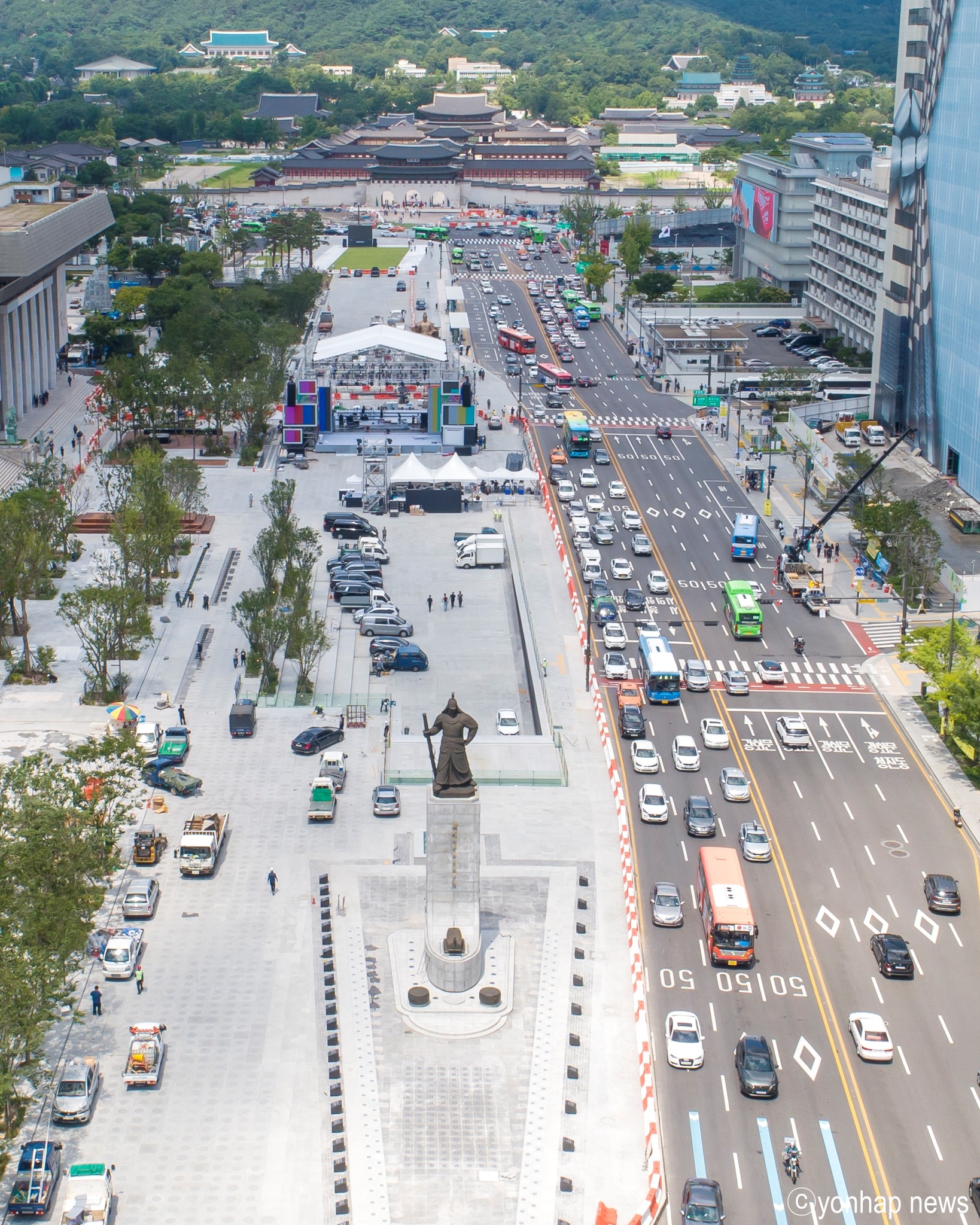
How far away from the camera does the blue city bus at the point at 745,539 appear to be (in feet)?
367

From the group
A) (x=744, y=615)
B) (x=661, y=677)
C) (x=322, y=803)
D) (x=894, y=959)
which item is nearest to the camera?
(x=894, y=959)

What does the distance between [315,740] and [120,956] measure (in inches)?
838

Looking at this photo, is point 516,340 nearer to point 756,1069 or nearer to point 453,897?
point 453,897

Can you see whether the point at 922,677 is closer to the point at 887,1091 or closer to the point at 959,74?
the point at 887,1091

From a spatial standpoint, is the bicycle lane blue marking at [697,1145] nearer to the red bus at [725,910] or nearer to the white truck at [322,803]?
the red bus at [725,910]

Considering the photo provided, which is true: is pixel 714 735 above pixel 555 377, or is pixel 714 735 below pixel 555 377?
below

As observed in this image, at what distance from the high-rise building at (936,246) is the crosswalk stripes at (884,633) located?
2290 centimetres

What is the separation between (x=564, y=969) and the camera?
60469 millimetres

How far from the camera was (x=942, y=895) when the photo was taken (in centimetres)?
6638

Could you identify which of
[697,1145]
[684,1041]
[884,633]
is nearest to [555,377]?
[884,633]

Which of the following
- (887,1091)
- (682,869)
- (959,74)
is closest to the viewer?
(887,1091)

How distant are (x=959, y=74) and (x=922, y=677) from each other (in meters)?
52.2

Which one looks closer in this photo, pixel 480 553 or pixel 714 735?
pixel 714 735

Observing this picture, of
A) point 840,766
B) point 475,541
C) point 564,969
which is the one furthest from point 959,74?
point 564,969
